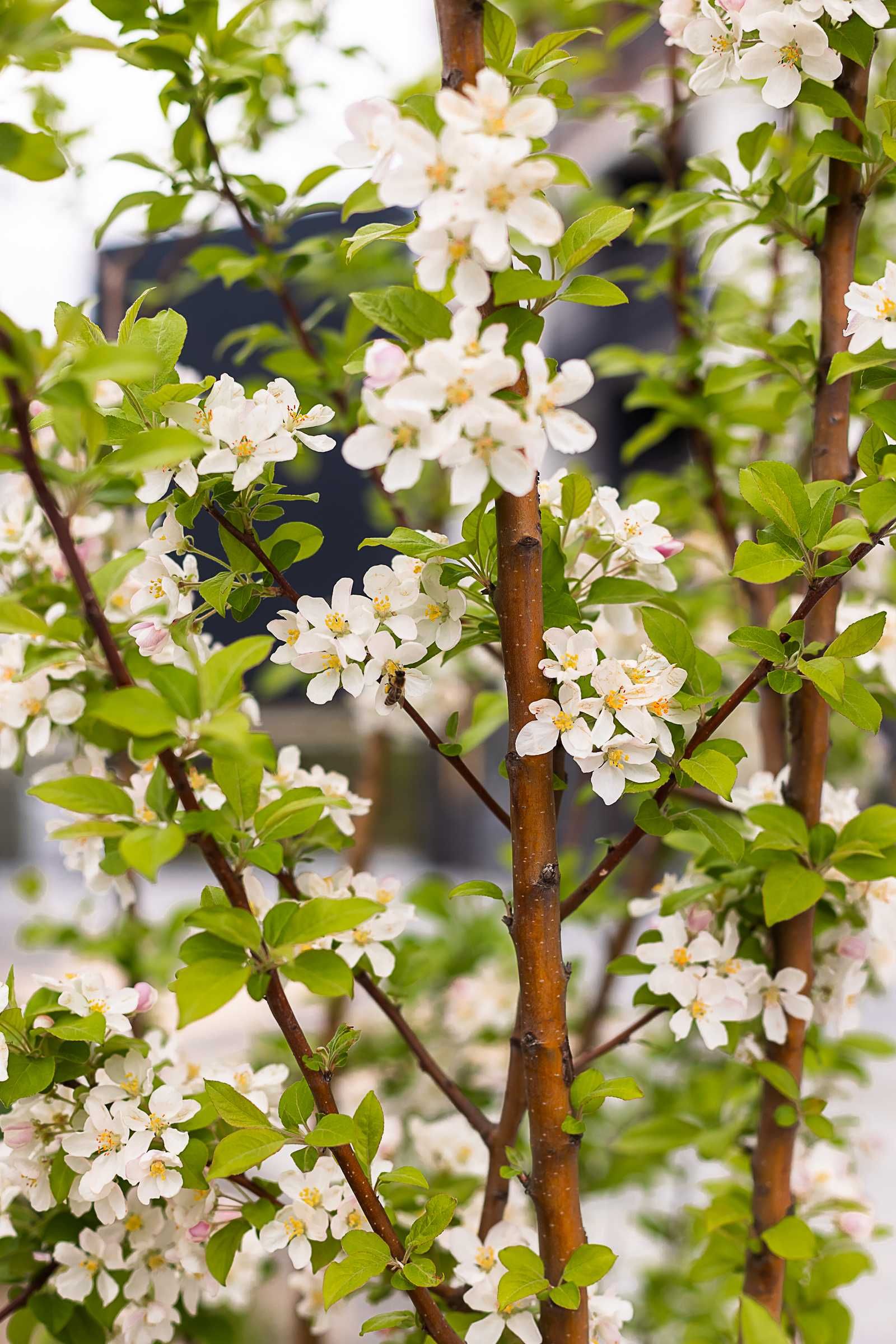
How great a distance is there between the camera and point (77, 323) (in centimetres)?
53

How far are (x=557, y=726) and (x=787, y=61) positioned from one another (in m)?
0.36

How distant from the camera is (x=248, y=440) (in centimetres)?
50

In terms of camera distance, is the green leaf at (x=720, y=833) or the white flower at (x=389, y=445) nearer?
the white flower at (x=389, y=445)

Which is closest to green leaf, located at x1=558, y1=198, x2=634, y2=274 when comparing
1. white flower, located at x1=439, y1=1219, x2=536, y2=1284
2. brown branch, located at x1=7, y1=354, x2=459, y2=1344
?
brown branch, located at x1=7, y1=354, x2=459, y2=1344

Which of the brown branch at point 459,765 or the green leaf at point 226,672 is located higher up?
the brown branch at point 459,765

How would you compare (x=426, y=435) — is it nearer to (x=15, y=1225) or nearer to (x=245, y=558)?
(x=245, y=558)

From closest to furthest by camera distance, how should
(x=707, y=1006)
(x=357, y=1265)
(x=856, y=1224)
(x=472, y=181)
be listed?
1. (x=472, y=181)
2. (x=357, y=1265)
3. (x=707, y=1006)
4. (x=856, y=1224)

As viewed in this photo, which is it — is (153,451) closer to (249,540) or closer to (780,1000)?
(249,540)

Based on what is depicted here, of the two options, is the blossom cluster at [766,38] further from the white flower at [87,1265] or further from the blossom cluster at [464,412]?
the white flower at [87,1265]

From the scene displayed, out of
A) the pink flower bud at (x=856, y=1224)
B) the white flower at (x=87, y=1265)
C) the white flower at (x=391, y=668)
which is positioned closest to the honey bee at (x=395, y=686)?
the white flower at (x=391, y=668)

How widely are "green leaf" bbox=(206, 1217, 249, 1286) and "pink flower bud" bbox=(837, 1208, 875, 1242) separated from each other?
1.51ft

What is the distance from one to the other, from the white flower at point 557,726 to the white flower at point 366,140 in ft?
0.73

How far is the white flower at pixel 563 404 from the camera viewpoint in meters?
0.41

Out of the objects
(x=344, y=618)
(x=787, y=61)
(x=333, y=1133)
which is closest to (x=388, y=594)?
(x=344, y=618)
